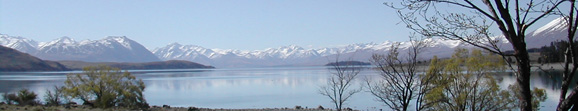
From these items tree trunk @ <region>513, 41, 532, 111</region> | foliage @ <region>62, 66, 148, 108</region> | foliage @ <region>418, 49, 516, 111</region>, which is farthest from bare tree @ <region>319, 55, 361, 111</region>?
tree trunk @ <region>513, 41, 532, 111</region>

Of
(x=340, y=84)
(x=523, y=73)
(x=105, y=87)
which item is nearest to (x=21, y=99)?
(x=105, y=87)

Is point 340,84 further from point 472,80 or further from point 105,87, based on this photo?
point 105,87

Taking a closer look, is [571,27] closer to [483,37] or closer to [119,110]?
[483,37]

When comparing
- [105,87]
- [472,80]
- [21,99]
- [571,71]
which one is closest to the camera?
[571,71]

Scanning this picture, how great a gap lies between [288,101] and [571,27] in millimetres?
46689

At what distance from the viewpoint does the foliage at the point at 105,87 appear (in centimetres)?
3828

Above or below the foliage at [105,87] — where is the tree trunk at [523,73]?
above

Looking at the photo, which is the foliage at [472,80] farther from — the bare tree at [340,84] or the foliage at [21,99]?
the foliage at [21,99]

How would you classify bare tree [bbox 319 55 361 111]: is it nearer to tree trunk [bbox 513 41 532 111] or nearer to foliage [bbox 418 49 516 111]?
foliage [bbox 418 49 516 111]

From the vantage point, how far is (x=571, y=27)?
5.60 m

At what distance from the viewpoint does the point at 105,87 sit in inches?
1537

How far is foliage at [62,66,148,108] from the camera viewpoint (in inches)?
1507

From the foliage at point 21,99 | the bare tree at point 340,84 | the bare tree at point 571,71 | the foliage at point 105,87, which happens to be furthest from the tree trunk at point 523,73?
the foliage at point 21,99

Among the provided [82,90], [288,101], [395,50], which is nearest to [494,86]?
[395,50]
